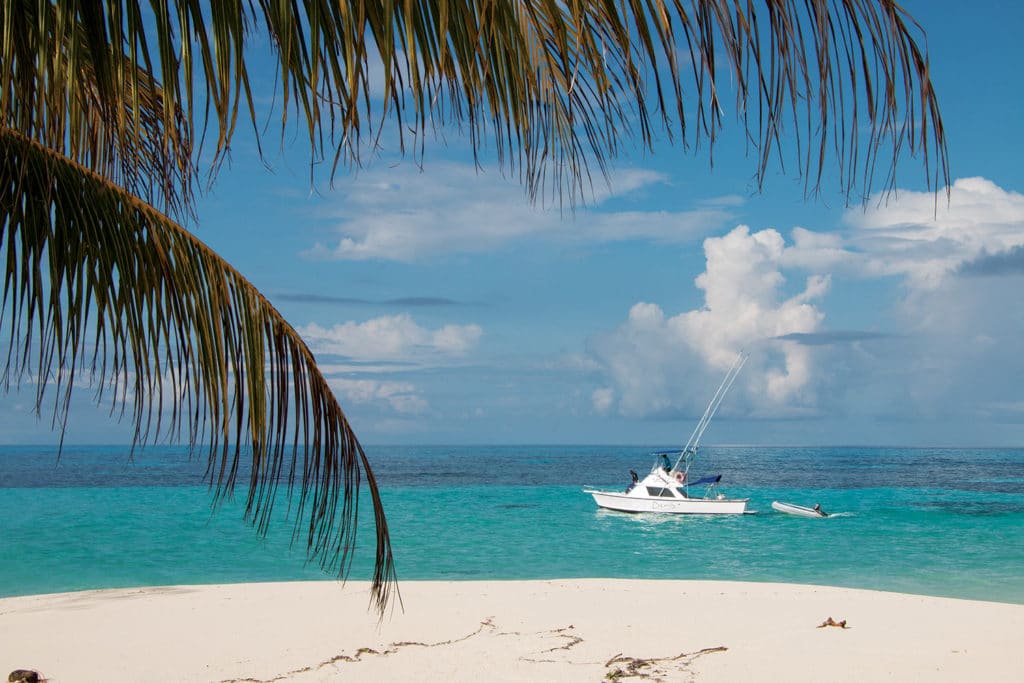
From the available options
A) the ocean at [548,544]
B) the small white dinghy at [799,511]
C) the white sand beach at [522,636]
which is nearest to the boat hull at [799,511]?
the small white dinghy at [799,511]

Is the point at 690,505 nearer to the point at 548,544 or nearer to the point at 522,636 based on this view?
the point at 548,544

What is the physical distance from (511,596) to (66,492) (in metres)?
46.0

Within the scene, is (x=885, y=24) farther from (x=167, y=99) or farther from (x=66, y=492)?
(x=66, y=492)

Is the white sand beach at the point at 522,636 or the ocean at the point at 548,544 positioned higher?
the white sand beach at the point at 522,636

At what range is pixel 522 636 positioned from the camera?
33.8 ft

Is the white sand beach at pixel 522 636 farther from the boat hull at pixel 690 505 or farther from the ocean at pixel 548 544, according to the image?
the boat hull at pixel 690 505

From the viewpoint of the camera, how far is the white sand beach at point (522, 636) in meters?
8.62

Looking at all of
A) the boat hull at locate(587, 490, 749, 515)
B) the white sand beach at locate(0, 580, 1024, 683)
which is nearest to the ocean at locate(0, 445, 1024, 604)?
the boat hull at locate(587, 490, 749, 515)

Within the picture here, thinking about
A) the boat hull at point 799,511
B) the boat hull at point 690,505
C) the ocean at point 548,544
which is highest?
the boat hull at point 690,505

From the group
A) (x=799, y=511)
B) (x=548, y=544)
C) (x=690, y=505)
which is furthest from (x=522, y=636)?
(x=799, y=511)

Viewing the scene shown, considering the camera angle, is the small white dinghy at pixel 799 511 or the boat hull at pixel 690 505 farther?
the small white dinghy at pixel 799 511

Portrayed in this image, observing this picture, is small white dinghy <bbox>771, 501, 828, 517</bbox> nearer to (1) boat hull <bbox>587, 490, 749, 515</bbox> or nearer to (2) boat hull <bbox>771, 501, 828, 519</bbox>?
(2) boat hull <bbox>771, 501, 828, 519</bbox>

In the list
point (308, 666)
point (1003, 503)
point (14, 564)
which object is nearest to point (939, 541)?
point (1003, 503)

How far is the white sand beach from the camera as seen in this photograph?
862 cm
